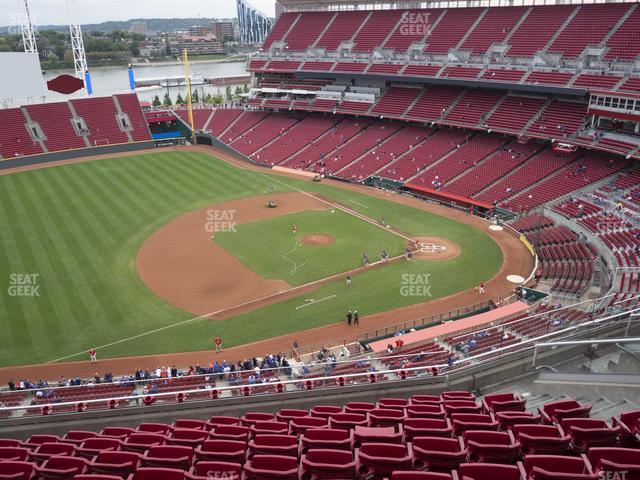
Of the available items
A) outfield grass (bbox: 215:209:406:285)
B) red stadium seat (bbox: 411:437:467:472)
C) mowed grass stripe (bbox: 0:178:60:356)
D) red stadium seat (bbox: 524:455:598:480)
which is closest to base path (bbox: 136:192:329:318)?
outfield grass (bbox: 215:209:406:285)

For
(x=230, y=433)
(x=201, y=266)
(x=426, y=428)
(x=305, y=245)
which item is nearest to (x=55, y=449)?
(x=230, y=433)

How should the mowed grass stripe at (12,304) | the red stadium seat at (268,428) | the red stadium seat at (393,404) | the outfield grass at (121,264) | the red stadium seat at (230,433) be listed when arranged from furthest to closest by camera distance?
the outfield grass at (121,264) → the mowed grass stripe at (12,304) → the red stadium seat at (393,404) → the red stadium seat at (268,428) → the red stadium seat at (230,433)

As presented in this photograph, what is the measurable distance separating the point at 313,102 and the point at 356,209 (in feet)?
100

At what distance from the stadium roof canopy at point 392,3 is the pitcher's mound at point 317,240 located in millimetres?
41540

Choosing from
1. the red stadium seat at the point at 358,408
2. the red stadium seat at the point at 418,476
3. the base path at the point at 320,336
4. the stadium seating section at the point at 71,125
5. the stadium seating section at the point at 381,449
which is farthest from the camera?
the stadium seating section at the point at 71,125

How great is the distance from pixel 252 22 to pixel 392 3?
5057 inches

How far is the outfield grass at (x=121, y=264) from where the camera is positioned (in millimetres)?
29844

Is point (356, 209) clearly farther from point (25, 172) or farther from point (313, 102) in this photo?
point (25, 172)

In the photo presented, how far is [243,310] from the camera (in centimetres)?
3269

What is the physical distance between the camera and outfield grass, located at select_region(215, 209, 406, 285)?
38000mm

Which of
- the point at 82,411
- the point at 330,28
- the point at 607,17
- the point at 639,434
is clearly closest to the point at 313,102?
the point at 330,28

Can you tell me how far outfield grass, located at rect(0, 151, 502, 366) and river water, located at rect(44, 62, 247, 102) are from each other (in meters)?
33.7

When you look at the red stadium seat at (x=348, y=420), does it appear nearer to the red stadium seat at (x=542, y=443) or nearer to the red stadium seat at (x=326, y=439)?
the red stadium seat at (x=326, y=439)

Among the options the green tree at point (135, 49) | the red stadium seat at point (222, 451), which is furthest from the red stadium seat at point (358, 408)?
the green tree at point (135, 49)
